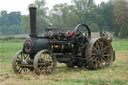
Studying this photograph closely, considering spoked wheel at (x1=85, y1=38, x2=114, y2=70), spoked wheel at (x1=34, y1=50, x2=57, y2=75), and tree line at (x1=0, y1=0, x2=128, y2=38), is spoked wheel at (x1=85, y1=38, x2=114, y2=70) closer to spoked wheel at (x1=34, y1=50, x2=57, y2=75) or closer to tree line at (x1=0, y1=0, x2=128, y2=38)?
spoked wheel at (x1=34, y1=50, x2=57, y2=75)

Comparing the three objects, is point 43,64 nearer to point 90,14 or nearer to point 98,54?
point 98,54

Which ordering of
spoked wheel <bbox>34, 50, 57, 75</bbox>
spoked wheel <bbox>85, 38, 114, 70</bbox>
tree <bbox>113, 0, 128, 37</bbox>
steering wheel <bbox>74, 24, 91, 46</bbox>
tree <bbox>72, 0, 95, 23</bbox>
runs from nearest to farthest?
spoked wheel <bbox>34, 50, 57, 75</bbox>, spoked wheel <bbox>85, 38, 114, 70</bbox>, steering wheel <bbox>74, 24, 91, 46</bbox>, tree <bbox>113, 0, 128, 37</bbox>, tree <bbox>72, 0, 95, 23</bbox>

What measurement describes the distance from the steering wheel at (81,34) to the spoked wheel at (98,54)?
0.35 meters

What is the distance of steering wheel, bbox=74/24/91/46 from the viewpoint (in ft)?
34.8

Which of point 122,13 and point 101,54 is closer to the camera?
point 101,54

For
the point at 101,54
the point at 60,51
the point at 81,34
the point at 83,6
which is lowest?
the point at 101,54

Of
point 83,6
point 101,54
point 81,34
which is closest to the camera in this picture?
point 81,34

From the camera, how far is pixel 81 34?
1077cm

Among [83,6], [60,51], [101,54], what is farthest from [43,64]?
[83,6]

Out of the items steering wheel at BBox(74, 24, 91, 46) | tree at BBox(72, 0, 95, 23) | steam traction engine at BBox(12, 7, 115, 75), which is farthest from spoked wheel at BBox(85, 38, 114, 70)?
tree at BBox(72, 0, 95, 23)

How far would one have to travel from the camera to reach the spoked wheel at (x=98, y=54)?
411 inches

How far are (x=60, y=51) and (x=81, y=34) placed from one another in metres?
1.37

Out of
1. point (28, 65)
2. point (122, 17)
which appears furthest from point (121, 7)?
point (28, 65)

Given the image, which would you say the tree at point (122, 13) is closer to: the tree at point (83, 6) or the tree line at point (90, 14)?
the tree line at point (90, 14)
